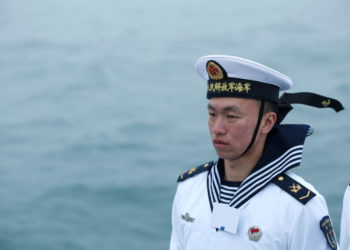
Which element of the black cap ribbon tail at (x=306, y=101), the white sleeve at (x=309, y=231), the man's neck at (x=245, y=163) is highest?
the black cap ribbon tail at (x=306, y=101)

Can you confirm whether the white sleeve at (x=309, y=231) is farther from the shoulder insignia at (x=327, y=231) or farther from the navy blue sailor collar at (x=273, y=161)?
the navy blue sailor collar at (x=273, y=161)

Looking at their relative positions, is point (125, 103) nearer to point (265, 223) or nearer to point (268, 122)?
point (268, 122)

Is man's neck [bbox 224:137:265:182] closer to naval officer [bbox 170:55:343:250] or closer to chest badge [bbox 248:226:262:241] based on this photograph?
naval officer [bbox 170:55:343:250]

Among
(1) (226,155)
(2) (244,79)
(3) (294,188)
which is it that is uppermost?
(2) (244,79)

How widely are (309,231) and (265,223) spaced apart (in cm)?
13

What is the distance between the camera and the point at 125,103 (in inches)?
255

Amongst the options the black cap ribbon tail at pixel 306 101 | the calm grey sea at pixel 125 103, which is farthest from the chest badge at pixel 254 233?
the calm grey sea at pixel 125 103

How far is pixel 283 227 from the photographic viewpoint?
6.22 ft

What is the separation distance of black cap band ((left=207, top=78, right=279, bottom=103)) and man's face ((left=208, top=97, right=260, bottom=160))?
0.06ft

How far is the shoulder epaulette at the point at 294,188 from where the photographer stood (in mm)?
1918

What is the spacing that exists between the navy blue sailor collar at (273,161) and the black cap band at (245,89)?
12 centimetres

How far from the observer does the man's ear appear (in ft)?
6.61

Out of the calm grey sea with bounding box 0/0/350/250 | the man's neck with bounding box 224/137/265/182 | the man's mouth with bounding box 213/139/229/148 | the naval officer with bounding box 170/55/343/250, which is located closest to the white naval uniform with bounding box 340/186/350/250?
the naval officer with bounding box 170/55/343/250

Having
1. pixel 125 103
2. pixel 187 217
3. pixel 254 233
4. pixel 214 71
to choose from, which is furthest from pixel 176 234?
pixel 125 103
